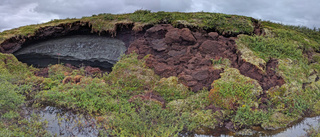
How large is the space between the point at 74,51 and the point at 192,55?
6638 mm

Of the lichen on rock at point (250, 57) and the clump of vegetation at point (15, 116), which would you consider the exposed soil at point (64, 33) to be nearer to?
the clump of vegetation at point (15, 116)

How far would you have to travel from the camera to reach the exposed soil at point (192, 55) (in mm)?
8703

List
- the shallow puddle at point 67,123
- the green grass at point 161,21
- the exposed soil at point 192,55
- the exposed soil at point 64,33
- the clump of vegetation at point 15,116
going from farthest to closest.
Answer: the exposed soil at point 64,33
the green grass at point 161,21
the exposed soil at point 192,55
the shallow puddle at point 67,123
the clump of vegetation at point 15,116

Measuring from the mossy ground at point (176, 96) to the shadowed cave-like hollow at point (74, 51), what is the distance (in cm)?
199

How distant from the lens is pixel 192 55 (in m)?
9.81

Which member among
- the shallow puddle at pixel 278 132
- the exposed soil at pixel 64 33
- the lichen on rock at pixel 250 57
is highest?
the exposed soil at pixel 64 33

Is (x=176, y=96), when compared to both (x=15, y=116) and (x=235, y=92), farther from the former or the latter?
(x=15, y=116)

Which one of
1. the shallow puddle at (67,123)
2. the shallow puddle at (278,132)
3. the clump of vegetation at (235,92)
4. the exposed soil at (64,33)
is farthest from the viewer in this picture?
the exposed soil at (64,33)

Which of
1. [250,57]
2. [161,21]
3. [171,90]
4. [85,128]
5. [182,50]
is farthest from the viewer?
[161,21]

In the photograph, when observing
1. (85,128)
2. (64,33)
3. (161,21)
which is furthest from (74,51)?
(85,128)

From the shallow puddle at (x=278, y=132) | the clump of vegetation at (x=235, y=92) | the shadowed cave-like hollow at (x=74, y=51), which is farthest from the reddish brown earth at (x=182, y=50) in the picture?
the shallow puddle at (x=278, y=132)

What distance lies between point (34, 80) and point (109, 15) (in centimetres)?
536

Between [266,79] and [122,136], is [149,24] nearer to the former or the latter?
[266,79]

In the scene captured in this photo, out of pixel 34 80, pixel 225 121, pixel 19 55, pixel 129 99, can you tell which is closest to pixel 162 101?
pixel 129 99
